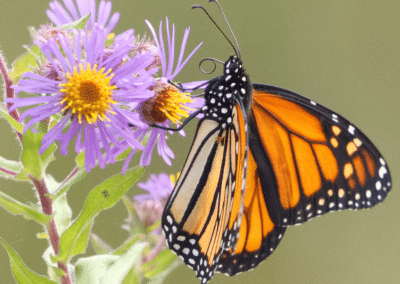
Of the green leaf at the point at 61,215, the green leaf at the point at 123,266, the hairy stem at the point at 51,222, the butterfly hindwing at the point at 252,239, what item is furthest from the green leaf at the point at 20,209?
the butterfly hindwing at the point at 252,239

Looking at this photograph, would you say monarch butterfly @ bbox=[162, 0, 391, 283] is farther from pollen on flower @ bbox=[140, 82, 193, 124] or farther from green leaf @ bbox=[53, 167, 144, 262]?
green leaf @ bbox=[53, 167, 144, 262]

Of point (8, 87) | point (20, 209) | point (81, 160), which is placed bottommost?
point (20, 209)

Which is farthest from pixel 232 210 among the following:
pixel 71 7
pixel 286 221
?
pixel 71 7

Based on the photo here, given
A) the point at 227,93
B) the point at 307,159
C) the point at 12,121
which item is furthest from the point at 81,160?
the point at 307,159

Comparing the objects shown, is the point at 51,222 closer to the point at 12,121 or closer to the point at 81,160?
the point at 81,160

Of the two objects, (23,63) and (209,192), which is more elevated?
(23,63)

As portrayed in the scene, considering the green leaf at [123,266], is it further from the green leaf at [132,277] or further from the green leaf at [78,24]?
the green leaf at [78,24]

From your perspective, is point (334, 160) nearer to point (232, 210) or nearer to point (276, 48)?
point (232, 210)
